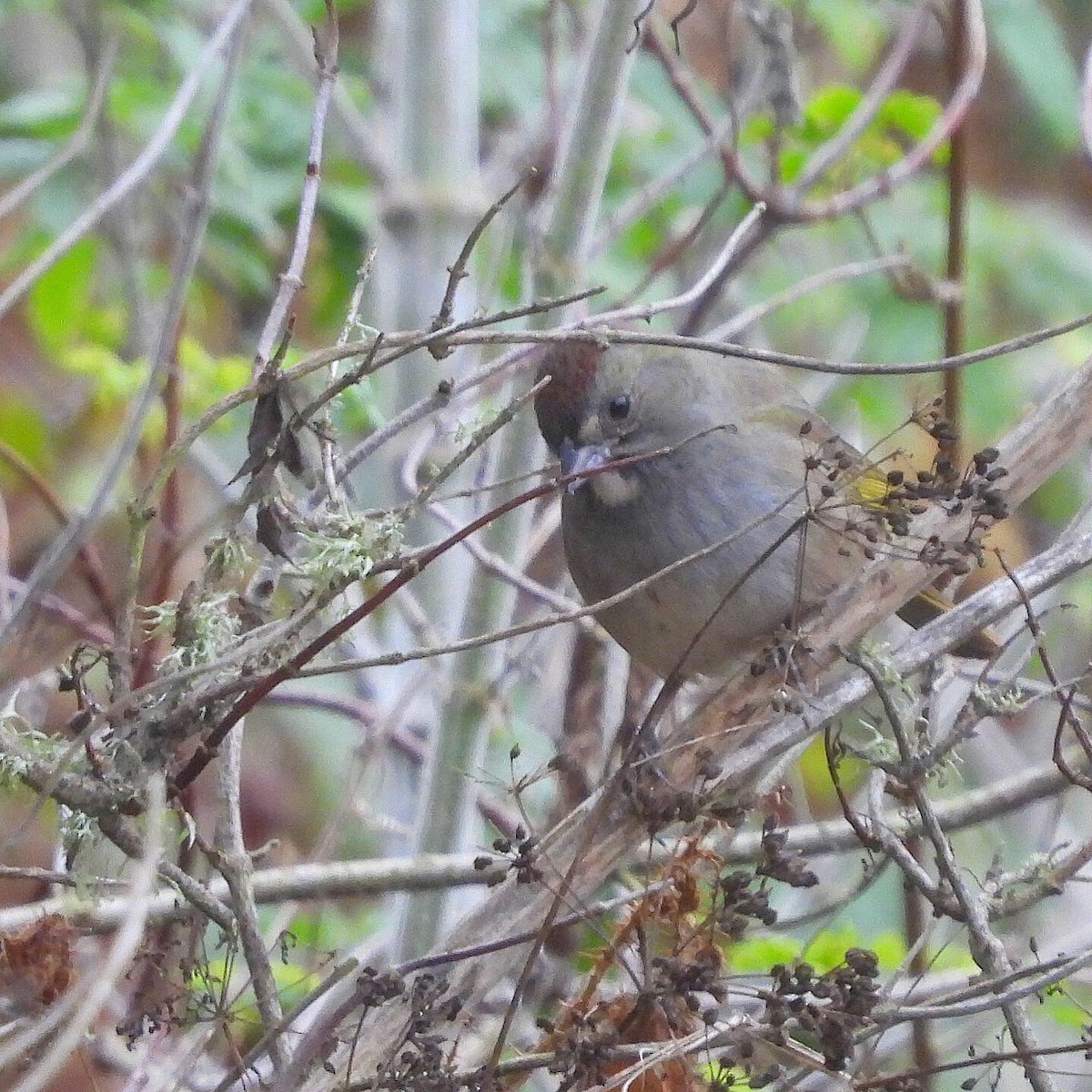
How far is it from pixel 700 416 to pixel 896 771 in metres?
1.41

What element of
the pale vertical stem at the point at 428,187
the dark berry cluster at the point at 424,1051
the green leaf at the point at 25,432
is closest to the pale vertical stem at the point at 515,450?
the pale vertical stem at the point at 428,187

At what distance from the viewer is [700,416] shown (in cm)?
338

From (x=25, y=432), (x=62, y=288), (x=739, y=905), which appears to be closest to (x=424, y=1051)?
(x=739, y=905)

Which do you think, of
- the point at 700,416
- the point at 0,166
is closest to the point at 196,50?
the point at 0,166

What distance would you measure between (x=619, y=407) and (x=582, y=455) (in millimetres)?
164

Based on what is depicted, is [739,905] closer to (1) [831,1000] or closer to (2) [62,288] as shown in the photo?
(1) [831,1000]

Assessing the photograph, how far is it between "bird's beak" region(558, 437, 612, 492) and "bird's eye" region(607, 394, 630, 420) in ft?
0.24

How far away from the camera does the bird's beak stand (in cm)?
312

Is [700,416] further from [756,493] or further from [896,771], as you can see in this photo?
[896,771]

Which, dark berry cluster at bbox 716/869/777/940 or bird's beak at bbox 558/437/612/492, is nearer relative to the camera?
dark berry cluster at bbox 716/869/777/940

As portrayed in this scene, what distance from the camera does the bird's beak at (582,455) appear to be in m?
3.12

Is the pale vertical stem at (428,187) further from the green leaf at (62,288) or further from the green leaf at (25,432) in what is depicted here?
the green leaf at (25,432)

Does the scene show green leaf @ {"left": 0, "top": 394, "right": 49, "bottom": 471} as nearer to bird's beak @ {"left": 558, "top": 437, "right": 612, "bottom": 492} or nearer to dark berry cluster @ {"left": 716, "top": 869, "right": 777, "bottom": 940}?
bird's beak @ {"left": 558, "top": 437, "right": 612, "bottom": 492}

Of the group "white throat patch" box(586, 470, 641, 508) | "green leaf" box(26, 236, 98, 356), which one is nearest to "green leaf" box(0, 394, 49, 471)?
"green leaf" box(26, 236, 98, 356)
